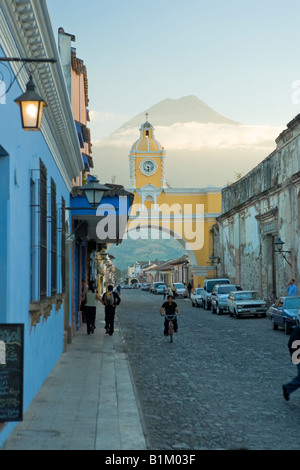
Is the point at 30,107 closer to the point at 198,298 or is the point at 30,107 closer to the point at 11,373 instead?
the point at 11,373

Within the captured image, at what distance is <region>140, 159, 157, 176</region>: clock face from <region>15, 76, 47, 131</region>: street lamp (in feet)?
180

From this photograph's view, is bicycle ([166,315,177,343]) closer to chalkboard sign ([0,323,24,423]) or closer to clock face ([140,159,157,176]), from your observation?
chalkboard sign ([0,323,24,423])

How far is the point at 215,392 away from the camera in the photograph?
9969 mm

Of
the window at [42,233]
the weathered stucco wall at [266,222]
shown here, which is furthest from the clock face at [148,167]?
the window at [42,233]

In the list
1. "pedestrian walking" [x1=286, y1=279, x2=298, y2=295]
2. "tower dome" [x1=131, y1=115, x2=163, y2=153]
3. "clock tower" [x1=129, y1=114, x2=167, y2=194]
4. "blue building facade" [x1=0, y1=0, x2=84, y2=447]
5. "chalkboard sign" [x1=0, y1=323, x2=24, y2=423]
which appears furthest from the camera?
"tower dome" [x1=131, y1=115, x2=163, y2=153]

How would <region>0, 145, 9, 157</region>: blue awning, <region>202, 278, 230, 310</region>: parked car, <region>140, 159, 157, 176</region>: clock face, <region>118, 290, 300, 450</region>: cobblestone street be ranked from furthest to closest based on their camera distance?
<region>140, 159, 157, 176</region>: clock face, <region>202, 278, 230, 310</region>: parked car, <region>118, 290, 300, 450</region>: cobblestone street, <region>0, 145, 9, 157</region>: blue awning

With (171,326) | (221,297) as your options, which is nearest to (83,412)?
(171,326)

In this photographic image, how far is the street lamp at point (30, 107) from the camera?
6.29 m

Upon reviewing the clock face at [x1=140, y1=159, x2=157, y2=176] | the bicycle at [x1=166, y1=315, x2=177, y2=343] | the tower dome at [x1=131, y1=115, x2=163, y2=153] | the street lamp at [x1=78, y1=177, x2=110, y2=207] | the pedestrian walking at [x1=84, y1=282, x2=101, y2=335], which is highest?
the tower dome at [x1=131, y1=115, x2=163, y2=153]

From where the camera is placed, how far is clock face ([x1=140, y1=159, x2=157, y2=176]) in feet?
201

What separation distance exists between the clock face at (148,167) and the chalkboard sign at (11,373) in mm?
55352

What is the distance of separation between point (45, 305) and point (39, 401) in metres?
1.52

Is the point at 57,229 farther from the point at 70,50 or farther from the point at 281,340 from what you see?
the point at 70,50

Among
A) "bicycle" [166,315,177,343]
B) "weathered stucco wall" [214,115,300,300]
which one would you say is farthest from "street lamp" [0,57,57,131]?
"weathered stucco wall" [214,115,300,300]
